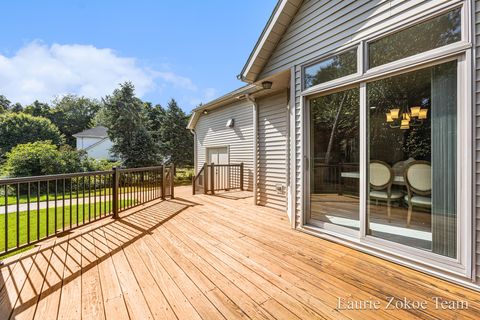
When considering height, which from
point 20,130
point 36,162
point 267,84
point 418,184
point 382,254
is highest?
point 20,130

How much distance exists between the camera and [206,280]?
204 cm

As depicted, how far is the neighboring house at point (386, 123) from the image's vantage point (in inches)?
77.1

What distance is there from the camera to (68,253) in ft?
8.55

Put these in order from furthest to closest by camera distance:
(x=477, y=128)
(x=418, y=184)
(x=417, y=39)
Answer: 1. (x=418, y=184)
2. (x=417, y=39)
3. (x=477, y=128)

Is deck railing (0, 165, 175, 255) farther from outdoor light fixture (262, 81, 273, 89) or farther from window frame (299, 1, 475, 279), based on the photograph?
window frame (299, 1, 475, 279)

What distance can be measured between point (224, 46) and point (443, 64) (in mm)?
9677

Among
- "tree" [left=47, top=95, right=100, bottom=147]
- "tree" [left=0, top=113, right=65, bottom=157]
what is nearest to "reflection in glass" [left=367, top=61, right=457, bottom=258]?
"tree" [left=0, top=113, right=65, bottom=157]

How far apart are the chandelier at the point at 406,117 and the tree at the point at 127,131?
488 inches

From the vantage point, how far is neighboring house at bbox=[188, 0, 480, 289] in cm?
196

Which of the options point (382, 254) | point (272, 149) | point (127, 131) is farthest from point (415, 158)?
point (127, 131)

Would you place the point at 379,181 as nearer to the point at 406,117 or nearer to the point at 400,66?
the point at 406,117

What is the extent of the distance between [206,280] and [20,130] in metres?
26.2

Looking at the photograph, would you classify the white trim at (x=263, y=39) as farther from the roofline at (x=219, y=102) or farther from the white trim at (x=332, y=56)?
the roofline at (x=219, y=102)

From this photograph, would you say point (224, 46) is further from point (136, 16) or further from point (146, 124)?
point (146, 124)
